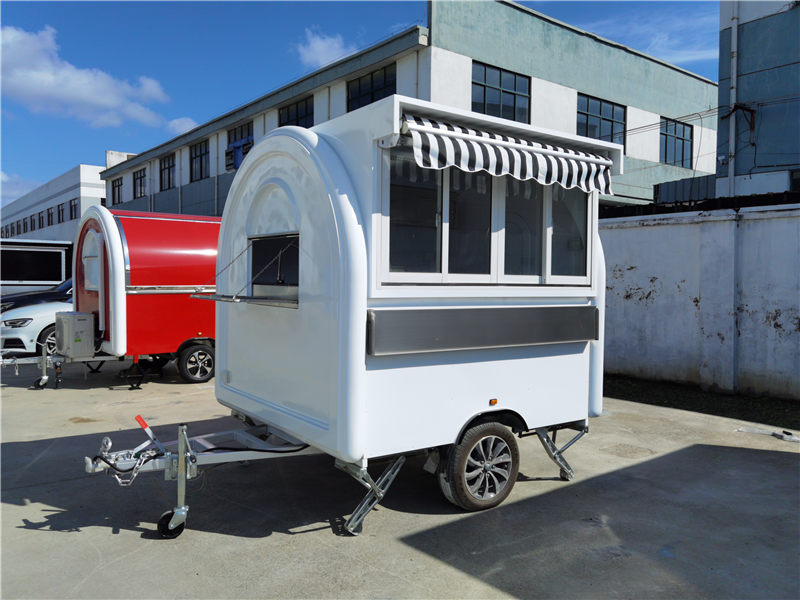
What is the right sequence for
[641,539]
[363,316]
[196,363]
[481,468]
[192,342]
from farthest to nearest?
[196,363] < [192,342] < [481,468] < [641,539] < [363,316]

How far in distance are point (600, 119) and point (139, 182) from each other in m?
26.9

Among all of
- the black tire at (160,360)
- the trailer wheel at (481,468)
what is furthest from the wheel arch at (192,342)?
the trailer wheel at (481,468)

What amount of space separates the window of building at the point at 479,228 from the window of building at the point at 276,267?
909 mm

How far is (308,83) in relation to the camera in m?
22.9

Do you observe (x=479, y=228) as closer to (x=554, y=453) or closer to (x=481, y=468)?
(x=481, y=468)

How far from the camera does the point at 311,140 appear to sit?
445 centimetres

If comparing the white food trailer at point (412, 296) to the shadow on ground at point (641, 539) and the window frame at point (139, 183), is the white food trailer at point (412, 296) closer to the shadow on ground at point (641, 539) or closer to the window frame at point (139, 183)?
the shadow on ground at point (641, 539)

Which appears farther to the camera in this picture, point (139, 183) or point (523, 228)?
point (139, 183)

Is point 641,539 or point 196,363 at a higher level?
point 196,363

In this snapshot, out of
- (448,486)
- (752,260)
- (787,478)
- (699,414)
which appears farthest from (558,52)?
(448,486)

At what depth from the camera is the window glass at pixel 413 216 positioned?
167 inches

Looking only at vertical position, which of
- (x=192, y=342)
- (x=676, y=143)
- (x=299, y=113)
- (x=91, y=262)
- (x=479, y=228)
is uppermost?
(x=676, y=143)

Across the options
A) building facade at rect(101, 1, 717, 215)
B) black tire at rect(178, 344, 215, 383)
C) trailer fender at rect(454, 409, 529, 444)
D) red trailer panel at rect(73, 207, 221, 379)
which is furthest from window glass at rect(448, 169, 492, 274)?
building facade at rect(101, 1, 717, 215)

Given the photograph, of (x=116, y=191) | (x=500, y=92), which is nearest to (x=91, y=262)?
(x=500, y=92)
